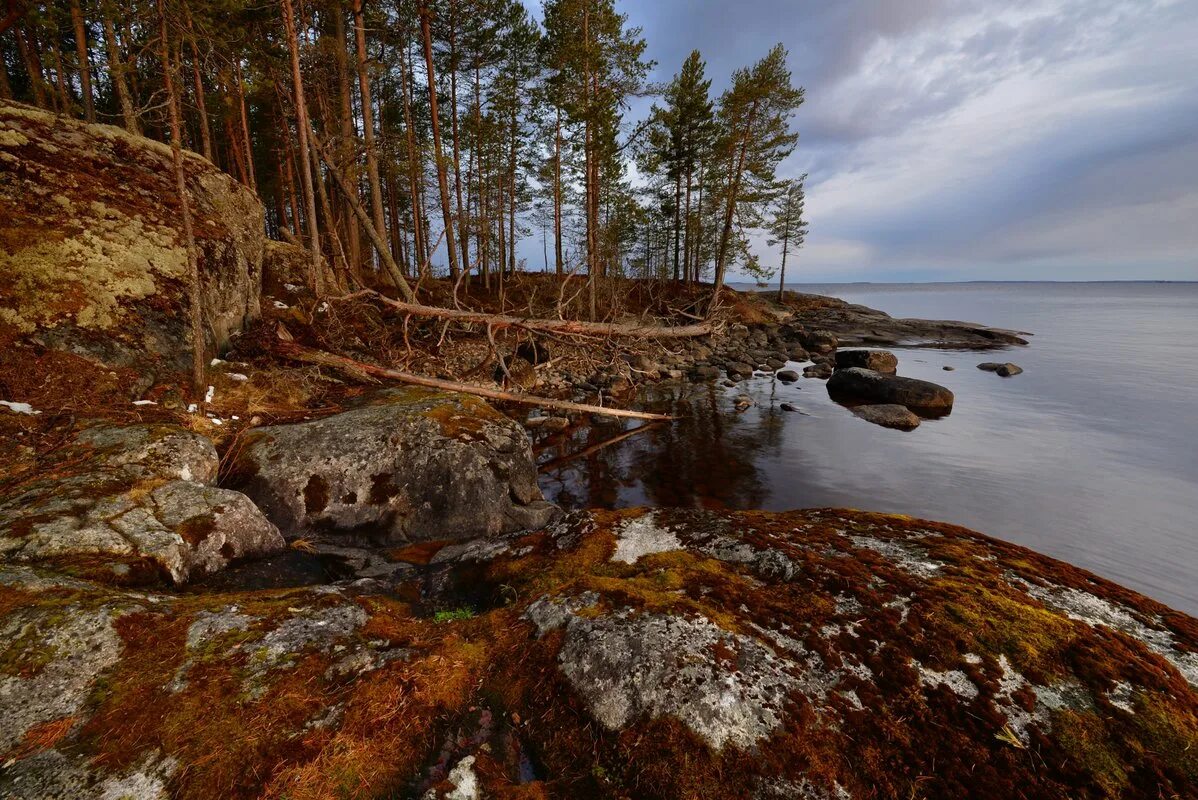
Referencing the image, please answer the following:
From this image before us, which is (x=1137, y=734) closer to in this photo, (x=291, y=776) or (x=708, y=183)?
(x=291, y=776)

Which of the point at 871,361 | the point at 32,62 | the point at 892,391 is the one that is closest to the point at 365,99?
the point at 32,62

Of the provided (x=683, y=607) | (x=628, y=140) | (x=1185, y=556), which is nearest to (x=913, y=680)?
(x=683, y=607)

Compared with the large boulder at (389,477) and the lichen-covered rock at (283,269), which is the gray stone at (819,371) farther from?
the lichen-covered rock at (283,269)

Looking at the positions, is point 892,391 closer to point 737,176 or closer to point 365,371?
point 737,176

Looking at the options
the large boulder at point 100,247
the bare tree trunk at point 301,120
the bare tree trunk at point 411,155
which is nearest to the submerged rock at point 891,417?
the bare tree trunk at point 411,155

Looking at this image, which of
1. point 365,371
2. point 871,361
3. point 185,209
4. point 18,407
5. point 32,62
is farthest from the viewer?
point 871,361

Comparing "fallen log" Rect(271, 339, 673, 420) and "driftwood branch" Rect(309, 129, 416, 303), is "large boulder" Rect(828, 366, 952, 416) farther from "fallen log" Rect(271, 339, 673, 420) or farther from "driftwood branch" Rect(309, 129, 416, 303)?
"driftwood branch" Rect(309, 129, 416, 303)

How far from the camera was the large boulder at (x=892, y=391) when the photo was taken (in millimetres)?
14594

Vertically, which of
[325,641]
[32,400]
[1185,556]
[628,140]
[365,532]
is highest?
[628,140]

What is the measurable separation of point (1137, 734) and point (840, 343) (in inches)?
1207

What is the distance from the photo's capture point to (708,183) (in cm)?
3428

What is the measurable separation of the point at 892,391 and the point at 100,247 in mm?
19534

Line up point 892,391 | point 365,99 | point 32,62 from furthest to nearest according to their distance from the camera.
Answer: point 32,62, point 892,391, point 365,99

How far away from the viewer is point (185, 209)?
6.50 m
